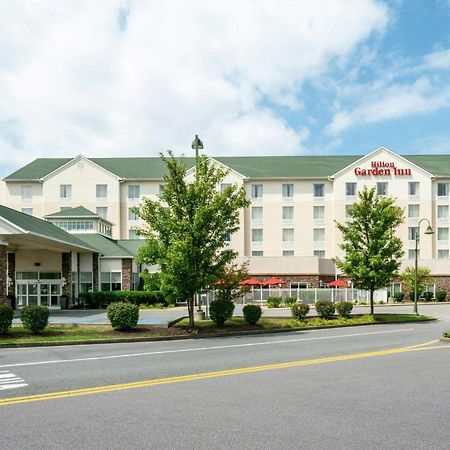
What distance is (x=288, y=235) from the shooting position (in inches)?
2589

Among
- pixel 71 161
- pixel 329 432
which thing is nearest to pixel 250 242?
pixel 71 161

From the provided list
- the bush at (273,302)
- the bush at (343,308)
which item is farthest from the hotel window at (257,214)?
the bush at (343,308)

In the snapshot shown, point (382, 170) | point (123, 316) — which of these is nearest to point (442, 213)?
point (382, 170)

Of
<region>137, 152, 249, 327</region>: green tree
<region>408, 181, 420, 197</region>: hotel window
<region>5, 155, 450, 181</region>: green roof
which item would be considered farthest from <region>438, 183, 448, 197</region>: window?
<region>137, 152, 249, 327</region>: green tree

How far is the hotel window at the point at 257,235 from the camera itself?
2579 inches

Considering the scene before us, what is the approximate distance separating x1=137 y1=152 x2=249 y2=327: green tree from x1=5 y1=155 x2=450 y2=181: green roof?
42.3m

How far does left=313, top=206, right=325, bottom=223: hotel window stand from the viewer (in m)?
Result: 65.8

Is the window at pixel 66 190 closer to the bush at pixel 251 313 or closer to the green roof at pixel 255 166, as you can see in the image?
the green roof at pixel 255 166

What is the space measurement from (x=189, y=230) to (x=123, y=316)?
441 centimetres

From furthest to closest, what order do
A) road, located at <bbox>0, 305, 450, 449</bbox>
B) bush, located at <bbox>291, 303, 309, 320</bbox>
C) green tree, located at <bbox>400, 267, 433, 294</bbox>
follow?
green tree, located at <bbox>400, 267, 433, 294</bbox> < bush, located at <bbox>291, 303, 309, 320</bbox> < road, located at <bbox>0, 305, 450, 449</bbox>

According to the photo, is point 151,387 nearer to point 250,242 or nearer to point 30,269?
point 30,269

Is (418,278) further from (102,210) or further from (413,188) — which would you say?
(102,210)

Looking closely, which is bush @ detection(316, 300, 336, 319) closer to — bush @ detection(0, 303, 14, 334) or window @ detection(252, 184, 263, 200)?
bush @ detection(0, 303, 14, 334)

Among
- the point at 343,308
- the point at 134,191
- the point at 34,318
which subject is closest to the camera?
the point at 34,318
